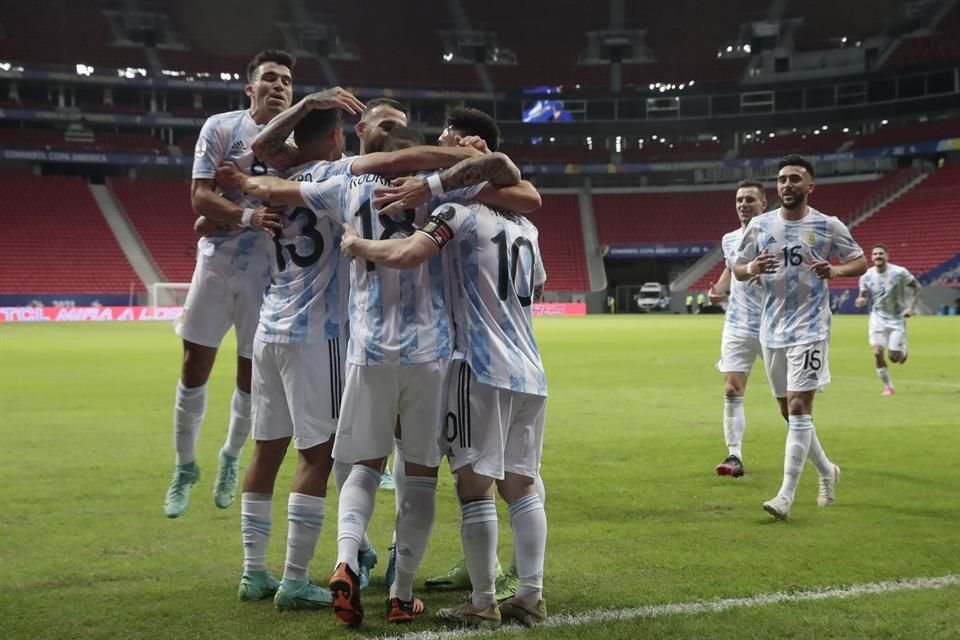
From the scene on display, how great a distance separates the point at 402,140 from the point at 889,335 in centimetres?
1378

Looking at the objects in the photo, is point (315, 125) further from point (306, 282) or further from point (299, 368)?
point (299, 368)

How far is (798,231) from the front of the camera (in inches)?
300

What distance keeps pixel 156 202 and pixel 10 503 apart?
5379 cm

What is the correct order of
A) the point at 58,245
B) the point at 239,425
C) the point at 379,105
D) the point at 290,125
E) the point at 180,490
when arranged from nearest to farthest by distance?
1. the point at 290,125
2. the point at 379,105
3. the point at 180,490
4. the point at 239,425
5. the point at 58,245

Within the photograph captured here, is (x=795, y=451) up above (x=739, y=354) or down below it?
below

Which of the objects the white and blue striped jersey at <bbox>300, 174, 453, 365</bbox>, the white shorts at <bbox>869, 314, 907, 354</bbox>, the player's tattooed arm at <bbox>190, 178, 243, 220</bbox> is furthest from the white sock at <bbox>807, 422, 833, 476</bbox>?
the white shorts at <bbox>869, 314, 907, 354</bbox>

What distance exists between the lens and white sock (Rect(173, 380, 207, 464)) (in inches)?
267

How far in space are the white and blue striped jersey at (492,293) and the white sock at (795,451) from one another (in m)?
3.05

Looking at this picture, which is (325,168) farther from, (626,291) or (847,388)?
(626,291)

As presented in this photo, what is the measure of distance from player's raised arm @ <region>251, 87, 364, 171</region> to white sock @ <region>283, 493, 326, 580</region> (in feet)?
5.60

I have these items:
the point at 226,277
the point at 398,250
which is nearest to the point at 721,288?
the point at 226,277

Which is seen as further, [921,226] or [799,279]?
[921,226]

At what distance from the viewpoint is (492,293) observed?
14.9 feet

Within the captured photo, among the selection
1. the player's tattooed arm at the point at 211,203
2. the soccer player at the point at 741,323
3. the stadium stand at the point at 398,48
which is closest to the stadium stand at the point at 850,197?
the stadium stand at the point at 398,48
